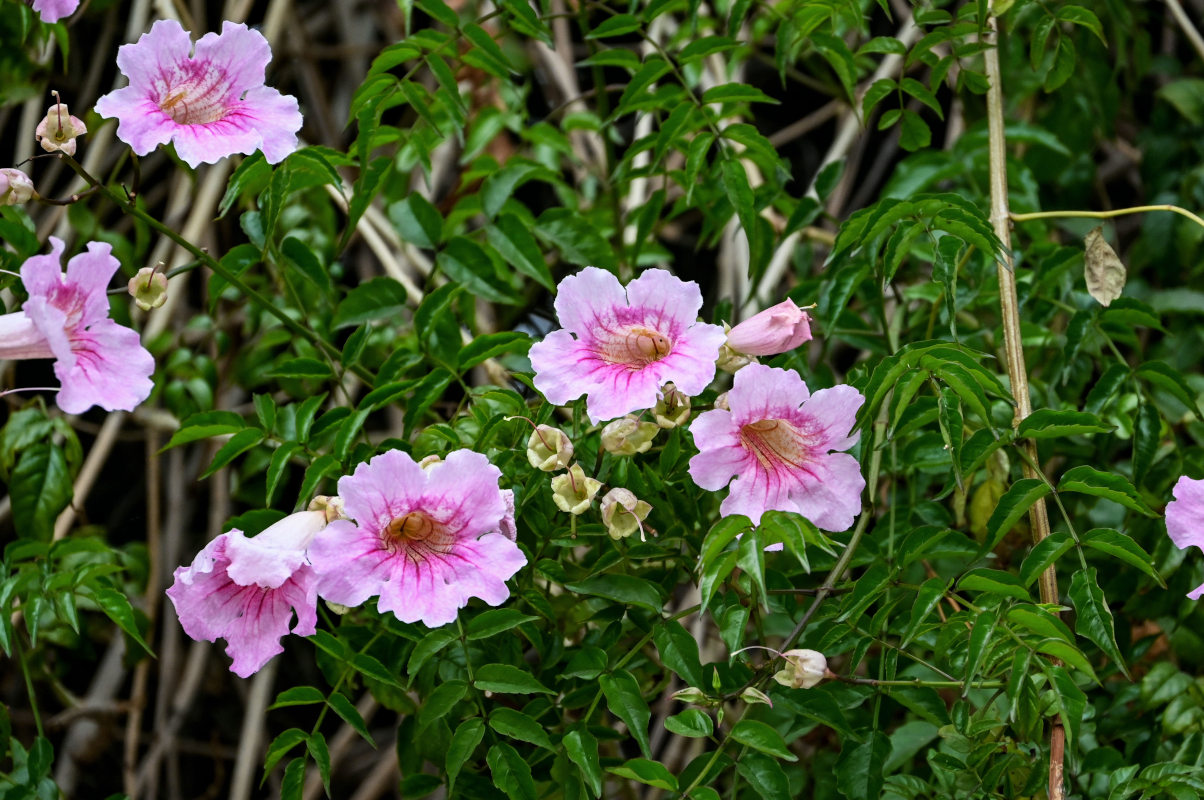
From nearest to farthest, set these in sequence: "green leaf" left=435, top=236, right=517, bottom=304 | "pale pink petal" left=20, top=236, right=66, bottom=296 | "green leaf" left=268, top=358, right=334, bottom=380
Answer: "pale pink petal" left=20, top=236, right=66, bottom=296 → "green leaf" left=268, top=358, right=334, bottom=380 → "green leaf" left=435, top=236, right=517, bottom=304

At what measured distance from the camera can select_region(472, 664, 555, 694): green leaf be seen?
114cm

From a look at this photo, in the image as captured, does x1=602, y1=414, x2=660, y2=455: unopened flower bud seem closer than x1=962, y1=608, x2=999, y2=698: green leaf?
No

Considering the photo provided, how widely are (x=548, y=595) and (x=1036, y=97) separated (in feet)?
5.11

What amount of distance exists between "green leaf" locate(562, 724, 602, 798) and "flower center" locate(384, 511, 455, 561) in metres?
0.22

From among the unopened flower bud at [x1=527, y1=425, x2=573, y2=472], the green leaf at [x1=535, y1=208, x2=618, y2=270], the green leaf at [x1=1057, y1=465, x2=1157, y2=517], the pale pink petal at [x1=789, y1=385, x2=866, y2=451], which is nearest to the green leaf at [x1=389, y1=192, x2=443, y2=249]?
the green leaf at [x1=535, y1=208, x2=618, y2=270]

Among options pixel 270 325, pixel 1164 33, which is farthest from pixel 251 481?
pixel 1164 33

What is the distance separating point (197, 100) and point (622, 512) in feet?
2.10

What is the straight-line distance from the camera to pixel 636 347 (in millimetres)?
1212

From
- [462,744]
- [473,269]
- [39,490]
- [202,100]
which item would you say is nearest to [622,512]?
[462,744]

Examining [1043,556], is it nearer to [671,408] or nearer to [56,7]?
[671,408]

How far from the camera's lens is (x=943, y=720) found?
1239 mm

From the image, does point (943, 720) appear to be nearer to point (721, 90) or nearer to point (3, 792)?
point (721, 90)

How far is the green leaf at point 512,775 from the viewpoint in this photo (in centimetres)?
113

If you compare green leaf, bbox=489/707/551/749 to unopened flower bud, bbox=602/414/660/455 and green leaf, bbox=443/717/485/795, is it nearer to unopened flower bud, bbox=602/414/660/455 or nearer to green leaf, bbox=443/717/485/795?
green leaf, bbox=443/717/485/795
